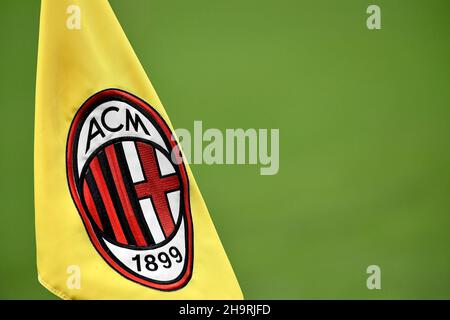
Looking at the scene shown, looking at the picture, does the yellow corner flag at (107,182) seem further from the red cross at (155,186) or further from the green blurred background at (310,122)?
the green blurred background at (310,122)

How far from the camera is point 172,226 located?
119 centimetres

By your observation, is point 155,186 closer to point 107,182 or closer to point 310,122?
point 107,182

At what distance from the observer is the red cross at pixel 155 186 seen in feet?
3.84

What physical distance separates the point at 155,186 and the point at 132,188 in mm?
43

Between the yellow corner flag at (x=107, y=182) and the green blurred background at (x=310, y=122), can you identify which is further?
the green blurred background at (x=310, y=122)

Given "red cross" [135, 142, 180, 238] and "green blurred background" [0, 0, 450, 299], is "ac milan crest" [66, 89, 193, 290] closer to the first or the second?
"red cross" [135, 142, 180, 238]

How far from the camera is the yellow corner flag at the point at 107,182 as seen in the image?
109cm

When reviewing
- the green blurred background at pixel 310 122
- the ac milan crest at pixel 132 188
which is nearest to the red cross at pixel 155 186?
the ac milan crest at pixel 132 188

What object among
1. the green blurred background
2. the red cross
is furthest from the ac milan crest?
the green blurred background

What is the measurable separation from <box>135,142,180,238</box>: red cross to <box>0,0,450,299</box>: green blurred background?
2.42 feet

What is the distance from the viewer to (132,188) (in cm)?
117
